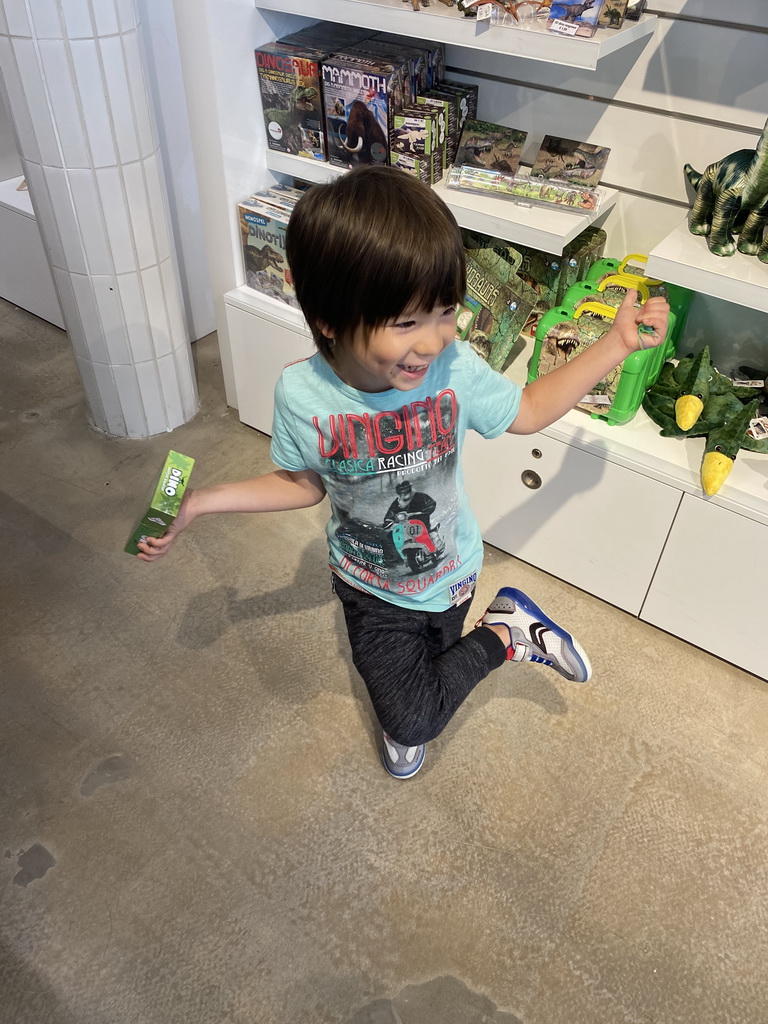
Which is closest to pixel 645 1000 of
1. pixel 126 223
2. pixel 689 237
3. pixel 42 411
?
pixel 689 237

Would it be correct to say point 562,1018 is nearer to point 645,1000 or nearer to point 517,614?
point 645,1000

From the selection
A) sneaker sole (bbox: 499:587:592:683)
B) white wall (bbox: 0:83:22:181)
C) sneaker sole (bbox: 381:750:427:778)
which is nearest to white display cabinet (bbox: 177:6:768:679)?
sneaker sole (bbox: 499:587:592:683)

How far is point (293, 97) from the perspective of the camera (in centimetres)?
194

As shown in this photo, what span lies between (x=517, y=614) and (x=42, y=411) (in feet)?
5.65

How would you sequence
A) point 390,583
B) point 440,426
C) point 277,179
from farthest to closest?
1. point 277,179
2. point 390,583
3. point 440,426

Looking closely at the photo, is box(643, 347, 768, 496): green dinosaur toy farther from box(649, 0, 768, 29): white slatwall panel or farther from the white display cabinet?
box(649, 0, 768, 29): white slatwall panel

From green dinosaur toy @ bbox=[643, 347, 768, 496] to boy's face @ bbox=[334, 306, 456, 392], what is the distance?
0.80 m

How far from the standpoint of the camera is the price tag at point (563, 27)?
147 centimetres

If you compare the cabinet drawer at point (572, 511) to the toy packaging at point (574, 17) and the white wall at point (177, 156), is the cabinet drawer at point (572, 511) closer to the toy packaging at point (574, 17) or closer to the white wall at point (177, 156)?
the toy packaging at point (574, 17)

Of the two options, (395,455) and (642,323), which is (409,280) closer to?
(395,455)

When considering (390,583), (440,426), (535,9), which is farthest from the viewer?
(535,9)

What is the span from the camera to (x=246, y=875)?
1.42 meters

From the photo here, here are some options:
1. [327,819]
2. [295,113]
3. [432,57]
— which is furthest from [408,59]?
[327,819]

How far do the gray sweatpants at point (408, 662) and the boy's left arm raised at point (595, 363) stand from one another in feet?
1.23
